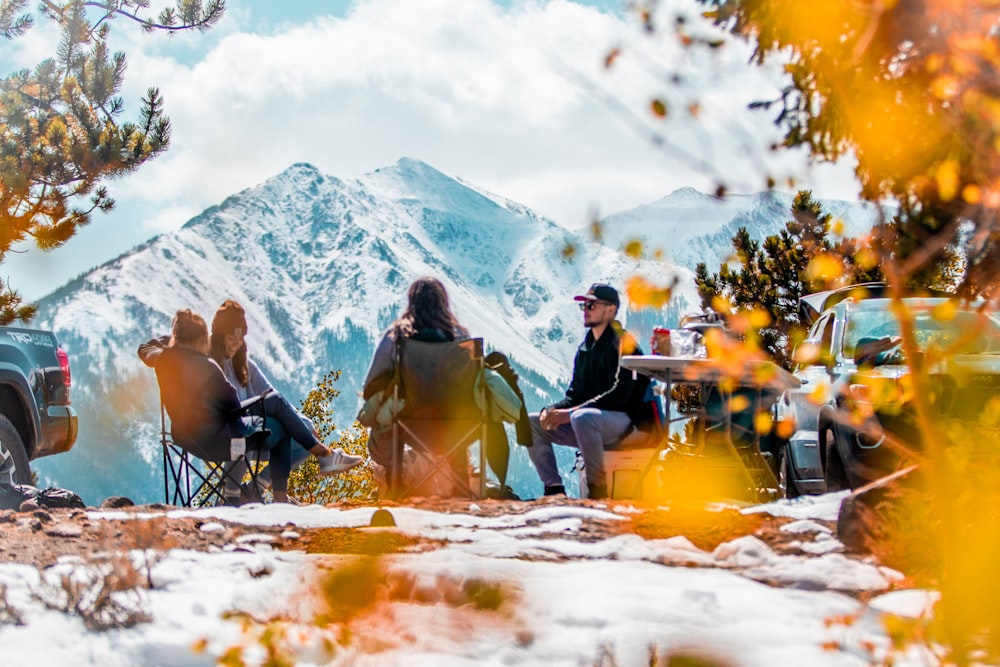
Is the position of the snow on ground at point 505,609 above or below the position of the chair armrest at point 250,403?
below

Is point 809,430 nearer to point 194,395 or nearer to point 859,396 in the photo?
point 859,396

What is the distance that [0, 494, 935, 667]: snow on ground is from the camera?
90.2 inches

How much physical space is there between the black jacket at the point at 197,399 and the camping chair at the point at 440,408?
96cm

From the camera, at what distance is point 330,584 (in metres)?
2.53

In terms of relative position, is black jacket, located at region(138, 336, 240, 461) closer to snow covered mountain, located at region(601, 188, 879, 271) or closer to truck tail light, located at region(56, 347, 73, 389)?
truck tail light, located at region(56, 347, 73, 389)

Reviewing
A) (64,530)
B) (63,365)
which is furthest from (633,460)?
(63,365)

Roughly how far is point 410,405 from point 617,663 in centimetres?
387

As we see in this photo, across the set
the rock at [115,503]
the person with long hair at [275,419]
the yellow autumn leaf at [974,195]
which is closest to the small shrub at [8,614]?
the yellow autumn leaf at [974,195]

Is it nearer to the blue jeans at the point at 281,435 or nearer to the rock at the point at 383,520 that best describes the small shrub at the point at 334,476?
the blue jeans at the point at 281,435

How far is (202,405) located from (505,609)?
12.4ft

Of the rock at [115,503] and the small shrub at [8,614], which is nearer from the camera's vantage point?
the small shrub at [8,614]

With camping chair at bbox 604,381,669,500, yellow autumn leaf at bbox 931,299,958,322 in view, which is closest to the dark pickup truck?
camping chair at bbox 604,381,669,500

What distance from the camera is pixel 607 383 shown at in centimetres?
625

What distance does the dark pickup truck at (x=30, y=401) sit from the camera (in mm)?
6055
